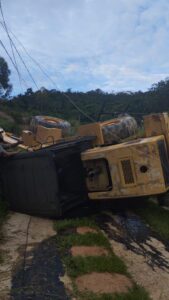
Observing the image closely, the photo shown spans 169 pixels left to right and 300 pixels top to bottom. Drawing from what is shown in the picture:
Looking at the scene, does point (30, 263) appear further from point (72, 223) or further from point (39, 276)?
point (72, 223)

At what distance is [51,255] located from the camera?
16.9 feet

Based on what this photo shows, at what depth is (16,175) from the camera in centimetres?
732

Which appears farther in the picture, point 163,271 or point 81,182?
point 81,182

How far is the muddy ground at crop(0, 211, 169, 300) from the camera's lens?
4270mm

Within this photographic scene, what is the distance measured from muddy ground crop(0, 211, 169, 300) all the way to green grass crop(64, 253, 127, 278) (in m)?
0.12

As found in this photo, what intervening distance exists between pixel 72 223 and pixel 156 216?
1613 millimetres

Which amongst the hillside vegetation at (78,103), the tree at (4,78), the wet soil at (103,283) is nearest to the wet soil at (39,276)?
the wet soil at (103,283)

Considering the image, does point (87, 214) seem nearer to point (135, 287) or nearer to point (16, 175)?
point (16, 175)

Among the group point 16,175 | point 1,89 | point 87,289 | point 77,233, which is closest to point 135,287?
point 87,289

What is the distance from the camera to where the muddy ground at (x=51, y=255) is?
14.0 ft

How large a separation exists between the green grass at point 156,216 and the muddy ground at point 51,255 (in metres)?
0.15

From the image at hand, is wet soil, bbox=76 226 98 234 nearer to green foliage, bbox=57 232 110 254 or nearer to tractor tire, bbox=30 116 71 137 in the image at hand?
green foliage, bbox=57 232 110 254

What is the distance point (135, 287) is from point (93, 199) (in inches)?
109

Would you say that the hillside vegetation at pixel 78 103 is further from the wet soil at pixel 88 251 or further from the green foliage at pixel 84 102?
the wet soil at pixel 88 251
